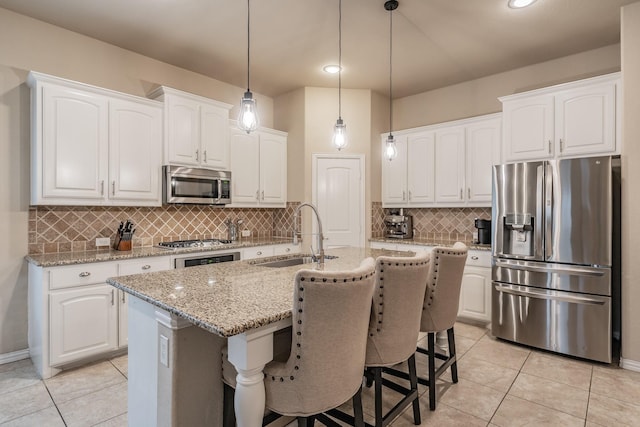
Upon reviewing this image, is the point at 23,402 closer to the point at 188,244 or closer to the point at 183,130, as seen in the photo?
the point at 188,244

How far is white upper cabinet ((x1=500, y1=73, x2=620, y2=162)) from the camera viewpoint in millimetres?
2938

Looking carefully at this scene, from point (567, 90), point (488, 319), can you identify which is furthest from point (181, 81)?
point (488, 319)

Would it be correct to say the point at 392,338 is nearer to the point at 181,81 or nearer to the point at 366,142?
the point at 366,142

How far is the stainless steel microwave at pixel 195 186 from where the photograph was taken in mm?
3422

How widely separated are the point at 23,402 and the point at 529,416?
10.6ft

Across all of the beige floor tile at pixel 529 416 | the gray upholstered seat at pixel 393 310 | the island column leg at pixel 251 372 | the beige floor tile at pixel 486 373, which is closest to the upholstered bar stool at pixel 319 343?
the island column leg at pixel 251 372

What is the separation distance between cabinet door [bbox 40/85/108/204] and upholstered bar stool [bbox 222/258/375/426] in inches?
98.8

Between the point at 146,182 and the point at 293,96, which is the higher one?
the point at 293,96

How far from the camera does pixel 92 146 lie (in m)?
2.94

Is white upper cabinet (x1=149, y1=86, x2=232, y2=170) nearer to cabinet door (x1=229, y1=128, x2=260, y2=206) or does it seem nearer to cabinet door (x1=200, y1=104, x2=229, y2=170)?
cabinet door (x1=200, y1=104, x2=229, y2=170)

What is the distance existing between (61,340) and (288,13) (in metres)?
3.14

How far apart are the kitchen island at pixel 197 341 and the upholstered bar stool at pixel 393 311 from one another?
0.47 m

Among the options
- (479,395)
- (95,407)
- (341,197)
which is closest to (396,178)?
(341,197)

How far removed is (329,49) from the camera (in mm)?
3490
